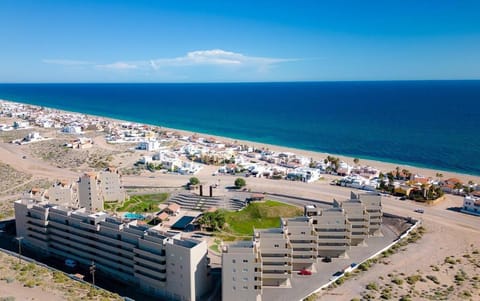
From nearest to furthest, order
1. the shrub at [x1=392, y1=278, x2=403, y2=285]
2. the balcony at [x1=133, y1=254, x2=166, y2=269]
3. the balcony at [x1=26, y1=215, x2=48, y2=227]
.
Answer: the balcony at [x1=133, y1=254, x2=166, y2=269]
the shrub at [x1=392, y1=278, x2=403, y2=285]
the balcony at [x1=26, y1=215, x2=48, y2=227]

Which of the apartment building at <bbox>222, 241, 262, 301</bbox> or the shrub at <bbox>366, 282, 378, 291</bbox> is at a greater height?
the apartment building at <bbox>222, 241, 262, 301</bbox>

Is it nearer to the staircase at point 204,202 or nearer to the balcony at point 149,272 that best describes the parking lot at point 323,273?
the balcony at point 149,272

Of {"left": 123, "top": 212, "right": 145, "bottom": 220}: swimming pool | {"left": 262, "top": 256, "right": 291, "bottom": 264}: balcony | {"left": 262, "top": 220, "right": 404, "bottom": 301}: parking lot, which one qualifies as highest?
{"left": 262, "top": 256, "right": 291, "bottom": 264}: balcony

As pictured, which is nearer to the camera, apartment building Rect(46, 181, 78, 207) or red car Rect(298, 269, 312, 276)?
red car Rect(298, 269, 312, 276)

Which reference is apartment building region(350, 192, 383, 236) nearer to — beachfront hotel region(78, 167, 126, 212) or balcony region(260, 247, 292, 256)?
balcony region(260, 247, 292, 256)

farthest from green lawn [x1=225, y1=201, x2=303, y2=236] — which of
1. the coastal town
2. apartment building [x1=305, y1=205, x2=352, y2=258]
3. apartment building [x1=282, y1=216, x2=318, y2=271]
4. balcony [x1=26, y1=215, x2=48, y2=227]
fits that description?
balcony [x1=26, y1=215, x2=48, y2=227]

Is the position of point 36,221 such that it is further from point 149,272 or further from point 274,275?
point 274,275

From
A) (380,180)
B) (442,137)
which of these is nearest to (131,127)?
(380,180)

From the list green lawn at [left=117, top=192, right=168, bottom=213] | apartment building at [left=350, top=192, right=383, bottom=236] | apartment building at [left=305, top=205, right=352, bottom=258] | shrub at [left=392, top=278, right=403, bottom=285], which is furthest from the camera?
Result: green lawn at [left=117, top=192, right=168, bottom=213]
